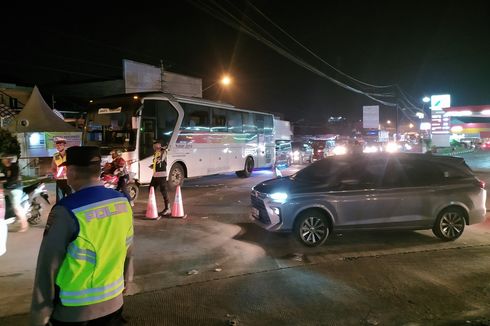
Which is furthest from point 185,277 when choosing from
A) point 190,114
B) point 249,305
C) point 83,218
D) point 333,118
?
point 333,118

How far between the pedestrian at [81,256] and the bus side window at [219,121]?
16123mm

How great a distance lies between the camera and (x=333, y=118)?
86.5m

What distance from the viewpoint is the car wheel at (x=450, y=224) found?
845 centimetres

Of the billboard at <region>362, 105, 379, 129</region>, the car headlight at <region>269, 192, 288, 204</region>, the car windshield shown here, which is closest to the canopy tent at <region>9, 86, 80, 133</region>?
the car windshield

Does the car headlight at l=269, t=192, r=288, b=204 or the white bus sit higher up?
the white bus

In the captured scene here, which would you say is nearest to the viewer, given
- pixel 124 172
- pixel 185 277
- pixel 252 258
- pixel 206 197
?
pixel 185 277

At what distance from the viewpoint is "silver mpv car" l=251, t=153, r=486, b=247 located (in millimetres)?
7945

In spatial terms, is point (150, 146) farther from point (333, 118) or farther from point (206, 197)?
point (333, 118)

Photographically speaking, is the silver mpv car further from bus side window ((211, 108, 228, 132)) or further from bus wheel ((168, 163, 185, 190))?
bus side window ((211, 108, 228, 132))

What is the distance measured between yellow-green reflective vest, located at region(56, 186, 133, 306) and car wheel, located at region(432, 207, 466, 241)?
7.34 meters

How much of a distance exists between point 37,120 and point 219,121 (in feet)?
24.2

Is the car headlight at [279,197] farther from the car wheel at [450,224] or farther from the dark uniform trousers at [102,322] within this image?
the dark uniform trousers at [102,322]

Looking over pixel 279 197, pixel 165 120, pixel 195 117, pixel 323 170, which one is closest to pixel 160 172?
pixel 279 197

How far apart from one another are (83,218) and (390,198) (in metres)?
6.83
